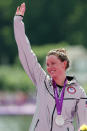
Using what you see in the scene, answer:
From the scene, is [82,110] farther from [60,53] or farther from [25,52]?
[25,52]

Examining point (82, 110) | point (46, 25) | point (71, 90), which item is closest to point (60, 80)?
point (71, 90)

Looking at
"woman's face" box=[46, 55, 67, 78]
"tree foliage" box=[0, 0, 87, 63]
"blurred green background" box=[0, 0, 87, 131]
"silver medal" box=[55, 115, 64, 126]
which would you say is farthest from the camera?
"tree foliage" box=[0, 0, 87, 63]

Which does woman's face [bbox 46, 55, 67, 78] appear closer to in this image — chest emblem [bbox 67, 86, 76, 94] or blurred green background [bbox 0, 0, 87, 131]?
chest emblem [bbox 67, 86, 76, 94]

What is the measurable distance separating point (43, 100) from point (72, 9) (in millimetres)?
67915

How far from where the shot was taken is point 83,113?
16.8 ft

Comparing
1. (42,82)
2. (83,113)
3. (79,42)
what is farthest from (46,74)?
(79,42)

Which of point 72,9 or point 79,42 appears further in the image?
point 72,9

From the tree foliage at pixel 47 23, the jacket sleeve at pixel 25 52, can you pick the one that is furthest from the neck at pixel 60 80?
the tree foliage at pixel 47 23

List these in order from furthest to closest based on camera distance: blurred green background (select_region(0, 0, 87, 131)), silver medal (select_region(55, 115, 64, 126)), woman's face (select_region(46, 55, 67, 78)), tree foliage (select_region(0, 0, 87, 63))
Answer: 1. tree foliage (select_region(0, 0, 87, 63))
2. blurred green background (select_region(0, 0, 87, 131))
3. woman's face (select_region(46, 55, 67, 78))
4. silver medal (select_region(55, 115, 64, 126))

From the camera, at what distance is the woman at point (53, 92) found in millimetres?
4996

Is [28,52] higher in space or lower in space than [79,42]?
higher

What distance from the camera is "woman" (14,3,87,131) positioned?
16.4 feet

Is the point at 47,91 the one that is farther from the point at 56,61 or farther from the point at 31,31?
the point at 31,31

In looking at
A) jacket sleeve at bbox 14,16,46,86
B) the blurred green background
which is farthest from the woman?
the blurred green background
